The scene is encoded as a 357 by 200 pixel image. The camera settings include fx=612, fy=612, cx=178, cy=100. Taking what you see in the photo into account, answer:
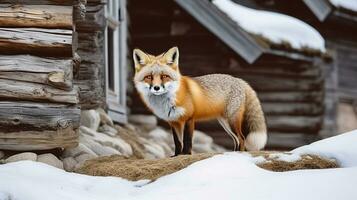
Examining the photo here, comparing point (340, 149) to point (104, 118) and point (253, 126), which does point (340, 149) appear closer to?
point (253, 126)

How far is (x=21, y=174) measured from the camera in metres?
4.39

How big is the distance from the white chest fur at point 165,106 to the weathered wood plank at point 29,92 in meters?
0.76

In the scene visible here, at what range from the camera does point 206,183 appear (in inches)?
166

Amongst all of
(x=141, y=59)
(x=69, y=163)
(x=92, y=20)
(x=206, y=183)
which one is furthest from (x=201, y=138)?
(x=206, y=183)

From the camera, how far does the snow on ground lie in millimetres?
3936

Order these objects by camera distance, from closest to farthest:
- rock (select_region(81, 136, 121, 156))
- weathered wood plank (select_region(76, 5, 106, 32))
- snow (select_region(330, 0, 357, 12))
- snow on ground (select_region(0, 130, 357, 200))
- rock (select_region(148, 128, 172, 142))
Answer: snow on ground (select_region(0, 130, 357, 200)) < rock (select_region(81, 136, 121, 156)) < weathered wood plank (select_region(76, 5, 106, 32)) < rock (select_region(148, 128, 172, 142)) < snow (select_region(330, 0, 357, 12))

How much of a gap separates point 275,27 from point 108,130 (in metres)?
4.00

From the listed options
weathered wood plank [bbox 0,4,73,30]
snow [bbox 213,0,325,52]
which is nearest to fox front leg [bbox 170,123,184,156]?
weathered wood plank [bbox 0,4,73,30]

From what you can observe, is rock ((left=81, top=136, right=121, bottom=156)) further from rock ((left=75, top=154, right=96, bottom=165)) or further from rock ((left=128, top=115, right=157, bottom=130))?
rock ((left=128, top=115, right=157, bottom=130))

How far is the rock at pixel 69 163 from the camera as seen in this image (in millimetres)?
5266

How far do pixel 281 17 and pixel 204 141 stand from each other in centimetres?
262

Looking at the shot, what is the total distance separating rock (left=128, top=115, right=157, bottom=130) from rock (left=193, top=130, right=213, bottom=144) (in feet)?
2.21

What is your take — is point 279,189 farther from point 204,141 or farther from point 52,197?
point 204,141

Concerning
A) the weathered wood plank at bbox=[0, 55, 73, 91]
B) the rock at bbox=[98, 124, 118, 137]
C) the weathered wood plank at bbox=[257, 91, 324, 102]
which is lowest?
→ the weathered wood plank at bbox=[257, 91, 324, 102]
